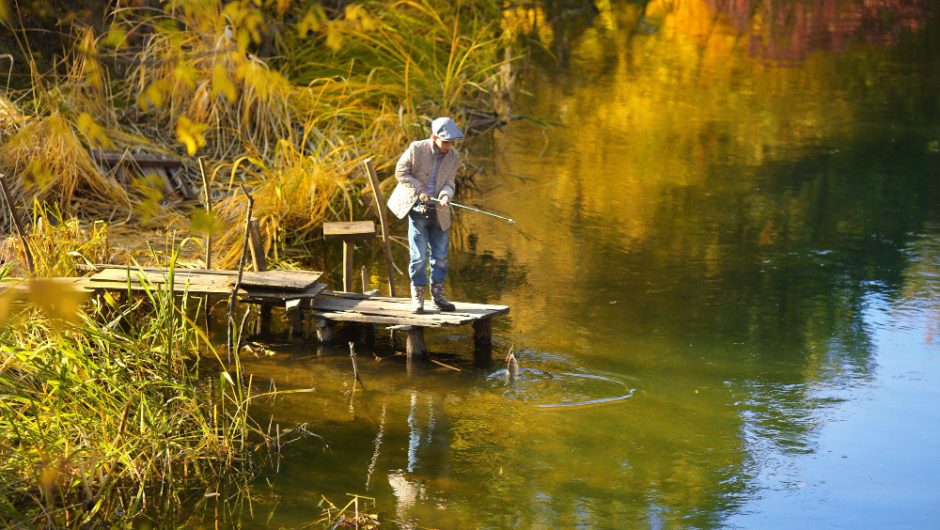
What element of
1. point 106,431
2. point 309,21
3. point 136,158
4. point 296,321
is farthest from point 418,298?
point 136,158

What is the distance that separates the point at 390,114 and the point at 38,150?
3.49m

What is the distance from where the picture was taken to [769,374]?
9.09 metres

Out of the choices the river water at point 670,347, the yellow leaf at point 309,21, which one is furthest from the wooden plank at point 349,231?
the yellow leaf at point 309,21

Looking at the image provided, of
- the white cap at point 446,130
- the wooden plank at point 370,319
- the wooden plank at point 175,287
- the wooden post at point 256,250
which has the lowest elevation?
the wooden plank at point 370,319

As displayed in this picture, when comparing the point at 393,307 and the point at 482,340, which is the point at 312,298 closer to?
the point at 393,307

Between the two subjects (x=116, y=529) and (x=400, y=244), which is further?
(x=400, y=244)

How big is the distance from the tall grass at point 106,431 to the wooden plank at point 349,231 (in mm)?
1908

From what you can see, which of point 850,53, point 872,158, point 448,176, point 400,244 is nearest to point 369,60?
point 400,244

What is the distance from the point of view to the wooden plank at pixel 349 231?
9.77m

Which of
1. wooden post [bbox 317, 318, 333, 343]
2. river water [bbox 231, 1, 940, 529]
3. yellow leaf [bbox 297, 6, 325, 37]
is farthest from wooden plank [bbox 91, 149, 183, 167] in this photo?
wooden post [bbox 317, 318, 333, 343]

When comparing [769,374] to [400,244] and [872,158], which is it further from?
[872,158]

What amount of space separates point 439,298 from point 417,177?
0.83 meters

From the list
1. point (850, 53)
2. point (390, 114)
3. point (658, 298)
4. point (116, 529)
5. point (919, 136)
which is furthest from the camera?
point (850, 53)

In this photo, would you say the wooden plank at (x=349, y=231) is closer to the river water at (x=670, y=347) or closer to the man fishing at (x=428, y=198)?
the man fishing at (x=428, y=198)
